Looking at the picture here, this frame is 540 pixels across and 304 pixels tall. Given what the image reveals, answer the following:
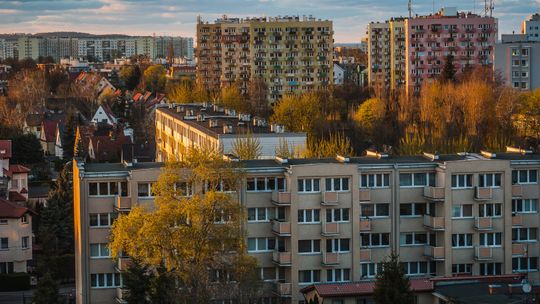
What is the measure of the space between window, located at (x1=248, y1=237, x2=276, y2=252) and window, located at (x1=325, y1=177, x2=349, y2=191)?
1.80m

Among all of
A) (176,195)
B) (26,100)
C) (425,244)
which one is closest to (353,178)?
(425,244)

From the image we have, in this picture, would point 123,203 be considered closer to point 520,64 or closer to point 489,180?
point 489,180

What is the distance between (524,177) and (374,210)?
12.5 ft

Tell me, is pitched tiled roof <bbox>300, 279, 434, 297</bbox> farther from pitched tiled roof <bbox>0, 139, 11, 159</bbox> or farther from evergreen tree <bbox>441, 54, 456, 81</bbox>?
evergreen tree <bbox>441, 54, 456, 81</bbox>

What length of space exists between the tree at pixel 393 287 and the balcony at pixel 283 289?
13.2ft

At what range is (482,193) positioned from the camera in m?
28.1

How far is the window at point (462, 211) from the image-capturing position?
28156 mm

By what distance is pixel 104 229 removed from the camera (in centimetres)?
2716

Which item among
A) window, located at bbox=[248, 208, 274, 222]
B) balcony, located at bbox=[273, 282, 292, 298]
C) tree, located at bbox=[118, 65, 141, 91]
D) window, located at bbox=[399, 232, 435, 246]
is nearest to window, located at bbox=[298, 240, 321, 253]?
balcony, located at bbox=[273, 282, 292, 298]

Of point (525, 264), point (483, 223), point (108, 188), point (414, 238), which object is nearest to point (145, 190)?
point (108, 188)

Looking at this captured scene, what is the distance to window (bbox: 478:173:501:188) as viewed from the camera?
92.6ft

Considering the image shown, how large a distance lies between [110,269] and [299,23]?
201 ft

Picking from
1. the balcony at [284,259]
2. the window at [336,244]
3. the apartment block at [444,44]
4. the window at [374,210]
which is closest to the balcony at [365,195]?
the window at [374,210]

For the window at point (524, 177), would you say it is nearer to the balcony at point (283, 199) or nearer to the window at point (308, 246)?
the window at point (308, 246)
